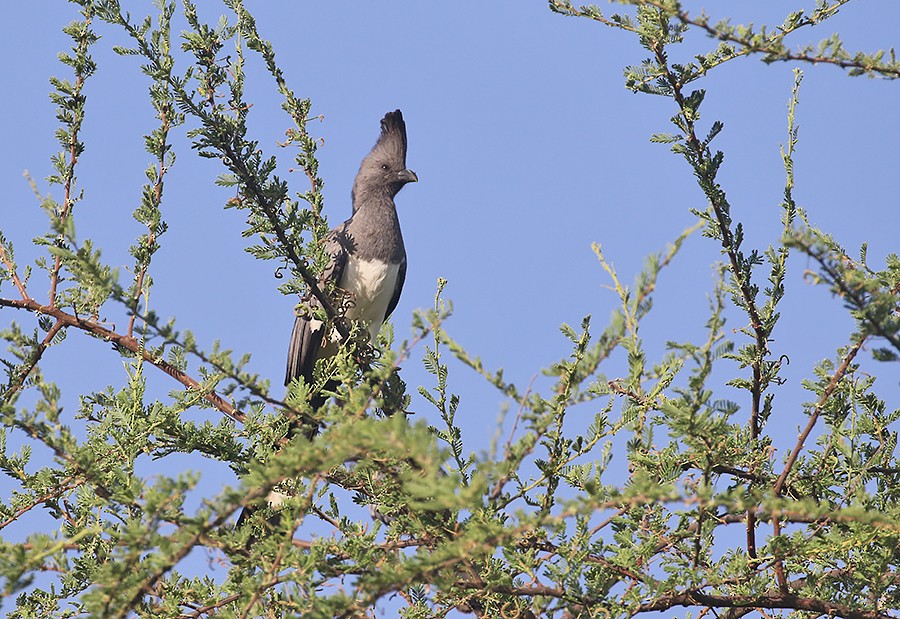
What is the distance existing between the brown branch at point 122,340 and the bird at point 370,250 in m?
1.73

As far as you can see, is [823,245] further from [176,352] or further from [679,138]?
[176,352]

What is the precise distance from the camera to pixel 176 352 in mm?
2863

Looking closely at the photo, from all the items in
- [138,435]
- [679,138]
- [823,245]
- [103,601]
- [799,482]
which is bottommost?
[103,601]

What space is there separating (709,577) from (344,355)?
3.90ft

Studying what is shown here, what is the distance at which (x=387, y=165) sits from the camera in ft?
22.0

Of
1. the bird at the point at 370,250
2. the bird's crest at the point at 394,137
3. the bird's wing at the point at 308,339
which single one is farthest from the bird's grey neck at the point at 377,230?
the bird's crest at the point at 394,137

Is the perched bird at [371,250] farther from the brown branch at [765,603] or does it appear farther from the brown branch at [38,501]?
the brown branch at [765,603]

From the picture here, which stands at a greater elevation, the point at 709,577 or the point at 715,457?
the point at 715,457

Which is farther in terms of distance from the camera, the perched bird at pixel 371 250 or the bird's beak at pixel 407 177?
the bird's beak at pixel 407 177

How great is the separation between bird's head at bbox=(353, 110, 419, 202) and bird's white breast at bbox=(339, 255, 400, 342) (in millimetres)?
730

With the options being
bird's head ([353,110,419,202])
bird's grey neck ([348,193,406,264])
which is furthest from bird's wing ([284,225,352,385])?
bird's head ([353,110,419,202])

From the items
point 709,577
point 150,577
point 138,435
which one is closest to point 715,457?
point 709,577

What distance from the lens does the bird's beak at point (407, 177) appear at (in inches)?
259

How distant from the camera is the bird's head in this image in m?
6.60
